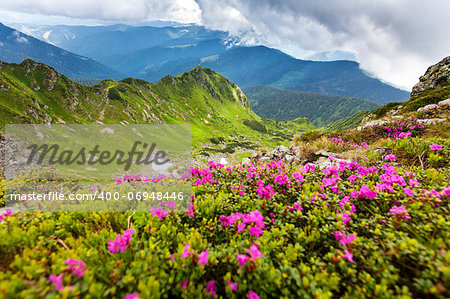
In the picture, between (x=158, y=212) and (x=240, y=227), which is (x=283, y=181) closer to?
(x=240, y=227)

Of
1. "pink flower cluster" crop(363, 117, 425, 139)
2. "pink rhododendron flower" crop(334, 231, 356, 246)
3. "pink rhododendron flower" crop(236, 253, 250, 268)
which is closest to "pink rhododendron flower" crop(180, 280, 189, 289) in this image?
"pink rhododendron flower" crop(236, 253, 250, 268)

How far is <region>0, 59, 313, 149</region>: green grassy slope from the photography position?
202 feet

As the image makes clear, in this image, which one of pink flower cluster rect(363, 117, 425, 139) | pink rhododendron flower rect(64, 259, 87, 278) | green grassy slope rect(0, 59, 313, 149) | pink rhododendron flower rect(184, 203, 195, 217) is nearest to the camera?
pink rhododendron flower rect(64, 259, 87, 278)

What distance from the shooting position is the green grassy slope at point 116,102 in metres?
61.5

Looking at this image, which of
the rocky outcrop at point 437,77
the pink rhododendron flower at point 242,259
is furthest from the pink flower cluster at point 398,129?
the rocky outcrop at point 437,77

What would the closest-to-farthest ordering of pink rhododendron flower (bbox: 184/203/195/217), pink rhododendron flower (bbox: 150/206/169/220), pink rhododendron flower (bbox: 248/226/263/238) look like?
pink rhododendron flower (bbox: 248/226/263/238)
pink rhododendron flower (bbox: 150/206/169/220)
pink rhododendron flower (bbox: 184/203/195/217)

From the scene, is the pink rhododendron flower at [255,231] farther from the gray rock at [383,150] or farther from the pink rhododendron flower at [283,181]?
the gray rock at [383,150]

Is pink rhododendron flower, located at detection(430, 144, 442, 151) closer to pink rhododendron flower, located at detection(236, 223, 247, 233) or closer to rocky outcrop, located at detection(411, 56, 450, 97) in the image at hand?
pink rhododendron flower, located at detection(236, 223, 247, 233)

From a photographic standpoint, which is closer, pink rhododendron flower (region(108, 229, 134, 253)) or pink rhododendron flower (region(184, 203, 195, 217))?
pink rhododendron flower (region(108, 229, 134, 253))

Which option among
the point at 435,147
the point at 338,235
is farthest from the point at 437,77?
the point at 338,235

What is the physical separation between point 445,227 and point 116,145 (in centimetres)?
7969

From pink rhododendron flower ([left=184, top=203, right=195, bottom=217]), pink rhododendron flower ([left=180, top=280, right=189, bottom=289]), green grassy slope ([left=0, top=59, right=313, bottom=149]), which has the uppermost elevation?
pink rhododendron flower ([left=180, top=280, right=189, bottom=289])

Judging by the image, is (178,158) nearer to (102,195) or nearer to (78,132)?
(78,132)

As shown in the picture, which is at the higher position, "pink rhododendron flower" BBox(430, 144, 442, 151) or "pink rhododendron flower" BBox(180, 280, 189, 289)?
"pink rhododendron flower" BBox(430, 144, 442, 151)
